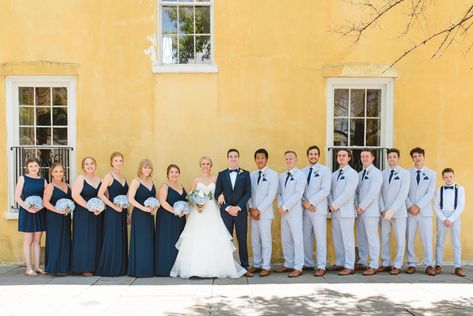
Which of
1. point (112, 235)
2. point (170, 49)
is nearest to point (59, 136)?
point (112, 235)

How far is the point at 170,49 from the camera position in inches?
374

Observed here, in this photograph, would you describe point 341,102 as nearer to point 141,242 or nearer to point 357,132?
point 357,132

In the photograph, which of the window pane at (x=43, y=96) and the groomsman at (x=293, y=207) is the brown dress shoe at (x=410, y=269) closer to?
the groomsman at (x=293, y=207)

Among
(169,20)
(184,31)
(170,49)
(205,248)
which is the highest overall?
(169,20)

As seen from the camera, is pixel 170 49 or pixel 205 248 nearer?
pixel 205 248

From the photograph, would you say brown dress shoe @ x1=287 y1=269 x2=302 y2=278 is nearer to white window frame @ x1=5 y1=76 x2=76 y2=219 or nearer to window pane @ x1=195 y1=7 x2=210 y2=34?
white window frame @ x1=5 y1=76 x2=76 y2=219

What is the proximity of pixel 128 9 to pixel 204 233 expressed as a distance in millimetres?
4280

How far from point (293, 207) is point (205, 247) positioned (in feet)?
5.18

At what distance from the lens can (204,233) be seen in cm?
819

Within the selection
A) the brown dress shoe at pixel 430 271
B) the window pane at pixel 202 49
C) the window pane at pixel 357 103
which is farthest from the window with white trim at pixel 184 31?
the brown dress shoe at pixel 430 271

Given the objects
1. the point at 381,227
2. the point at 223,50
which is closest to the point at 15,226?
the point at 223,50

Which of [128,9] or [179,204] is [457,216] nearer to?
[179,204]

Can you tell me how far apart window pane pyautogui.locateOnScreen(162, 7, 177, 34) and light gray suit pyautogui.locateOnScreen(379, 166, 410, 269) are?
4.61 metres

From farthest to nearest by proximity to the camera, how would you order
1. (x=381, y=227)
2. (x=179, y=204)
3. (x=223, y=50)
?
(x=223, y=50), (x=381, y=227), (x=179, y=204)
